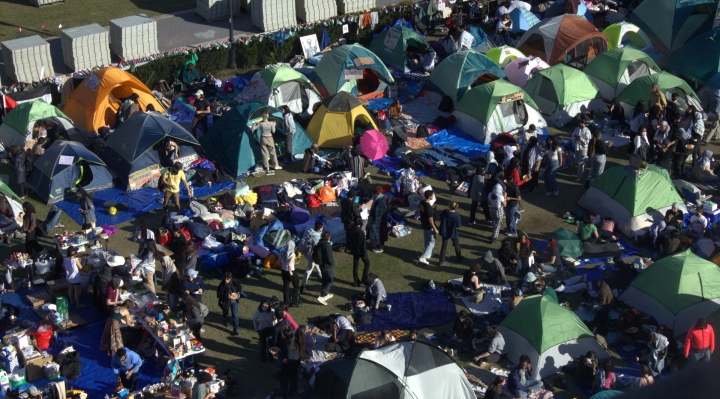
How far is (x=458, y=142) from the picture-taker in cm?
2061

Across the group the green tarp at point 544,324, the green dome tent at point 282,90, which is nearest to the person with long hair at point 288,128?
the green dome tent at point 282,90

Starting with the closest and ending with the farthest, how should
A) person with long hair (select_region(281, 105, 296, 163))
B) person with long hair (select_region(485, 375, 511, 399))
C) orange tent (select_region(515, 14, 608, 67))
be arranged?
1. person with long hair (select_region(485, 375, 511, 399))
2. person with long hair (select_region(281, 105, 296, 163))
3. orange tent (select_region(515, 14, 608, 67))

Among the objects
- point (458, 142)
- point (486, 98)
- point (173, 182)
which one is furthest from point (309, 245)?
point (486, 98)

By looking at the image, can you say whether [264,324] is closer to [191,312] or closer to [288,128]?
[191,312]

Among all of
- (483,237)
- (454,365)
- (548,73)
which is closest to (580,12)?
(548,73)

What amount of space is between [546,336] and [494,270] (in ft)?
8.48

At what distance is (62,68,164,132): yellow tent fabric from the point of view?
2011cm

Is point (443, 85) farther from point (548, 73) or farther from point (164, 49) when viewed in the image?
point (164, 49)

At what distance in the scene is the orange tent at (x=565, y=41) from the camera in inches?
934

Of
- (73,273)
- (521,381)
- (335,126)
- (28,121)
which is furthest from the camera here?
(335,126)

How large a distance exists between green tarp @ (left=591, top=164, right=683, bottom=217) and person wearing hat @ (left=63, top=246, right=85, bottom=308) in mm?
10784

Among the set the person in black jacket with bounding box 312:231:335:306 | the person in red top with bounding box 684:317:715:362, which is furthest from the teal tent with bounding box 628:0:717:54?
the person in black jacket with bounding box 312:231:335:306

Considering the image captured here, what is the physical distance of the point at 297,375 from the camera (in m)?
12.1

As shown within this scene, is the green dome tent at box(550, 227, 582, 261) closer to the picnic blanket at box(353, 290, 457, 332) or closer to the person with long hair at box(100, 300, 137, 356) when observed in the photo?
the picnic blanket at box(353, 290, 457, 332)
